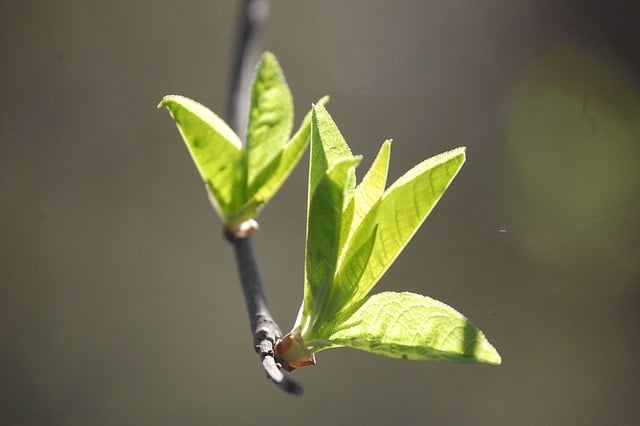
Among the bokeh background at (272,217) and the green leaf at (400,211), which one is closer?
the green leaf at (400,211)

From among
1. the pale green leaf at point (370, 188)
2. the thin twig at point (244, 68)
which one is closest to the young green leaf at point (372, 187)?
the pale green leaf at point (370, 188)

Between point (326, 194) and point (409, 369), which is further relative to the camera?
point (409, 369)

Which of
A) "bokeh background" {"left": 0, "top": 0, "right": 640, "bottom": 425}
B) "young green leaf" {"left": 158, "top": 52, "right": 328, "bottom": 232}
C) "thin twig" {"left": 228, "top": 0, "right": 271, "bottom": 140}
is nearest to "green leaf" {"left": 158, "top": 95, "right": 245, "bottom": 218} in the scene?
"young green leaf" {"left": 158, "top": 52, "right": 328, "bottom": 232}

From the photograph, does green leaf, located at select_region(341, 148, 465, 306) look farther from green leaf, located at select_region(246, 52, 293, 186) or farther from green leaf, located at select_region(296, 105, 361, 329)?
green leaf, located at select_region(246, 52, 293, 186)

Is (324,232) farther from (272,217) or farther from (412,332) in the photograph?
(272,217)

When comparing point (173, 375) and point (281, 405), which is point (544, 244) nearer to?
point (281, 405)

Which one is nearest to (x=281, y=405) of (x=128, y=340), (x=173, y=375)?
(x=173, y=375)

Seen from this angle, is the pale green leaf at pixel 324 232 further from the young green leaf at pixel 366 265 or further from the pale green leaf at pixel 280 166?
the pale green leaf at pixel 280 166
